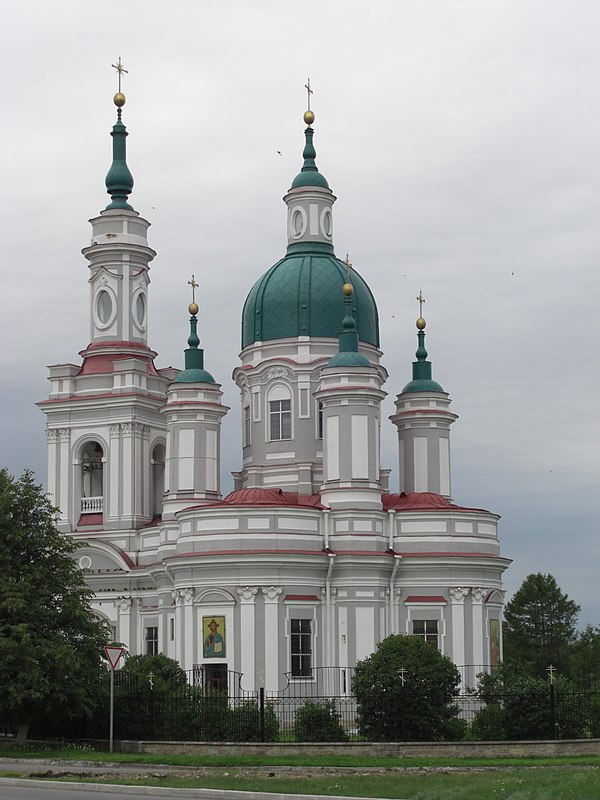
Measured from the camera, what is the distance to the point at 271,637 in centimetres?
5044

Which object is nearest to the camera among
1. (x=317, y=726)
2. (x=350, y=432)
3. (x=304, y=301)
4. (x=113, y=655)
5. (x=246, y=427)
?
(x=113, y=655)

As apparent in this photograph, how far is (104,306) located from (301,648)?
1903 centimetres

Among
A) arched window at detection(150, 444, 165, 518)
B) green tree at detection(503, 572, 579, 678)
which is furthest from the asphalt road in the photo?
green tree at detection(503, 572, 579, 678)

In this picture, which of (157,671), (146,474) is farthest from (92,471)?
(157,671)

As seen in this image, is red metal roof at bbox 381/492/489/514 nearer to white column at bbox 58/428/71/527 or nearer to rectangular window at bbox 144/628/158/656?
rectangular window at bbox 144/628/158/656

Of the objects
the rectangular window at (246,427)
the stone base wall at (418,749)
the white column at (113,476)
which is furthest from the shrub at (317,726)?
the white column at (113,476)

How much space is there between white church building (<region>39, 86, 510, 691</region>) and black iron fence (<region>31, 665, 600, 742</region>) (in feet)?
43.1

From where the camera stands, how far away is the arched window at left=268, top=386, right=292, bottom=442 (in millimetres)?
58438

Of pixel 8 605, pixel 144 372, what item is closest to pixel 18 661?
pixel 8 605

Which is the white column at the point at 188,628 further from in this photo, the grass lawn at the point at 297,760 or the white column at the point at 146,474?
the grass lawn at the point at 297,760

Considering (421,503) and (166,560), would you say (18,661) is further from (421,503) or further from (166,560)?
(421,503)

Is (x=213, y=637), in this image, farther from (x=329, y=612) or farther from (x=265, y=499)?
(x=265, y=499)

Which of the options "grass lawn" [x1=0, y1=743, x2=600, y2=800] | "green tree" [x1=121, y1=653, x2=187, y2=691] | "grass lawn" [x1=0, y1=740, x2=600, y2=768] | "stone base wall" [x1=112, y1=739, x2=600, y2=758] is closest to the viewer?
"grass lawn" [x1=0, y1=743, x2=600, y2=800]

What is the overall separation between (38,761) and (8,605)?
15.0 feet
